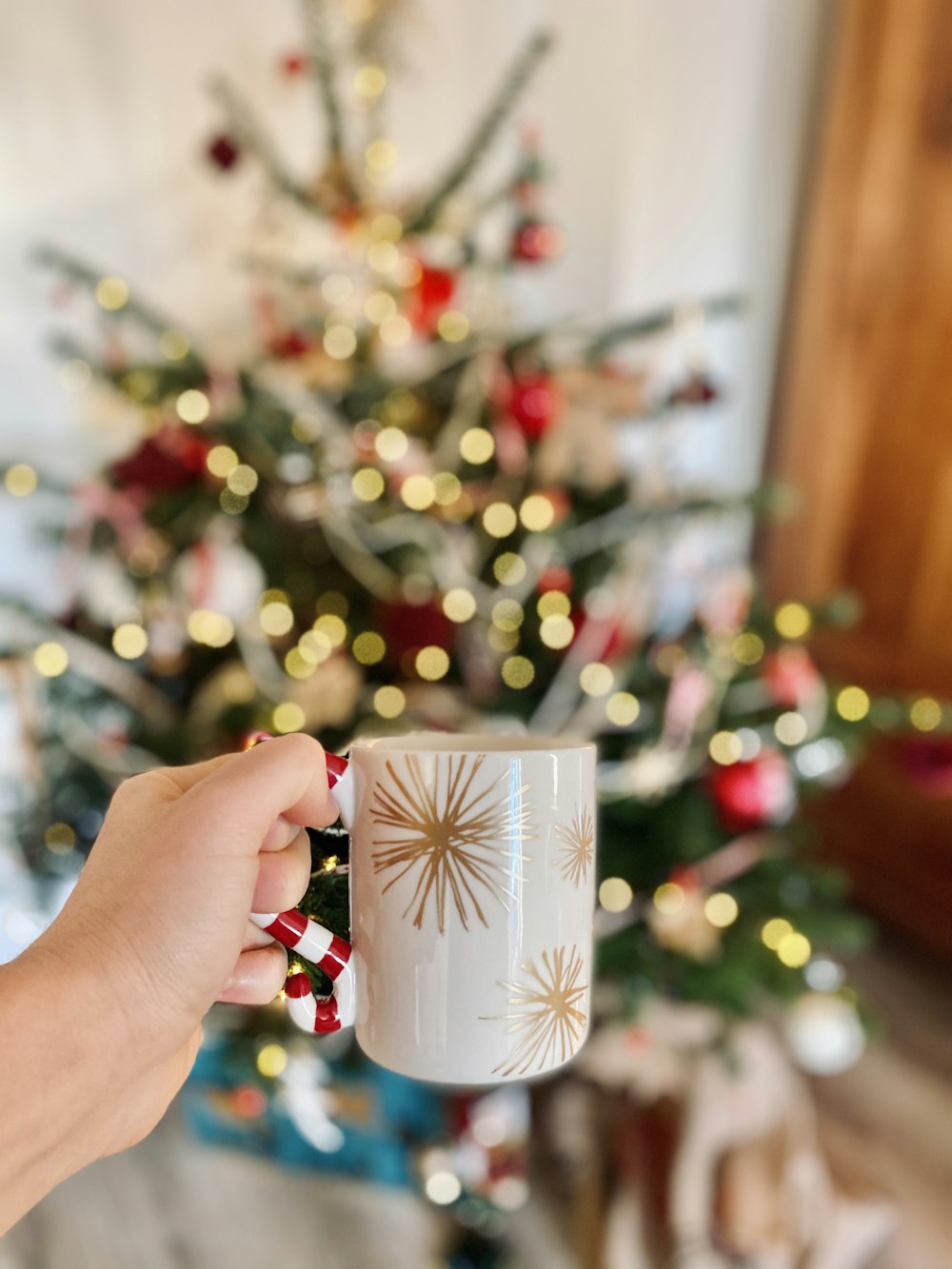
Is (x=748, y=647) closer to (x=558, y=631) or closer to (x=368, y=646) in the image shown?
(x=558, y=631)

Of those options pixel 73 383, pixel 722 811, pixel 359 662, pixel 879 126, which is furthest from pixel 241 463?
pixel 879 126

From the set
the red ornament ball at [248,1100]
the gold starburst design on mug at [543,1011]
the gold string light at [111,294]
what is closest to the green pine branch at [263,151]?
the gold string light at [111,294]

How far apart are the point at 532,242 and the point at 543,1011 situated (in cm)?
105

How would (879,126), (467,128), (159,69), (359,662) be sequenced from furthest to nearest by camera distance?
(467,128) → (879,126) → (159,69) → (359,662)

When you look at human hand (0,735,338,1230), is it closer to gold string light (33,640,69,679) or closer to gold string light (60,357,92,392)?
gold string light (33,640,69,679)

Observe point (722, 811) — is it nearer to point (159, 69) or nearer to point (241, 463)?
point (241, 463)

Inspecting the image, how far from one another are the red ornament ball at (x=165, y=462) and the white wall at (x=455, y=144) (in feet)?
1.78

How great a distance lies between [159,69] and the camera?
148 cm

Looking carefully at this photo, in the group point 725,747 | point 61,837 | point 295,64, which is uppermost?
point 295,64

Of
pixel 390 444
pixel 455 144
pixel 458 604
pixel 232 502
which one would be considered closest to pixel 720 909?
pixel 458 604

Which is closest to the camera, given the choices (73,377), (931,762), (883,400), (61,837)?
(931,762)

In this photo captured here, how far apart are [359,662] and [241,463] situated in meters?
0.33

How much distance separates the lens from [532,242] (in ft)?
3.86

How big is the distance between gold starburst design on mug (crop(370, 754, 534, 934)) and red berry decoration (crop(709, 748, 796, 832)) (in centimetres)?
70
